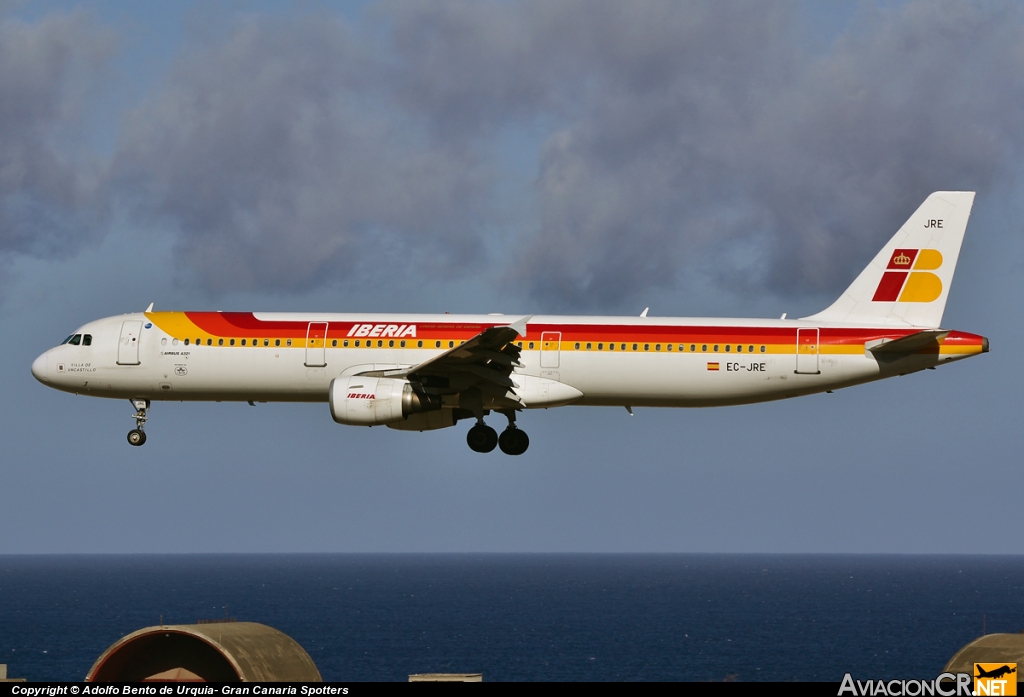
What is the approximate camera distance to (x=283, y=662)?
131ft

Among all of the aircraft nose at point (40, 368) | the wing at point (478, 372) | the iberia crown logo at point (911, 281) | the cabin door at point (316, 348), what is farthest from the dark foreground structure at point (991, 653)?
the aircraft nose at point (40, 368)

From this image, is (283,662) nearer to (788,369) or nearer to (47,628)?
(788,369)

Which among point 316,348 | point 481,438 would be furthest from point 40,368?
point 481,438

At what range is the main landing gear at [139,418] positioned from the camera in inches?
1785

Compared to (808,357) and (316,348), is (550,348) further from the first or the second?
(808,357)

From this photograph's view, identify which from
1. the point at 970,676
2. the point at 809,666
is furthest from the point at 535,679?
the point at 970,676

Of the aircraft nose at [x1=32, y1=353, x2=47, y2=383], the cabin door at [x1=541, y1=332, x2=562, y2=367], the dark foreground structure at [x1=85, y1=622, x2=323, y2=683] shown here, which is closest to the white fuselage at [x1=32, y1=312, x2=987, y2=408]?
the cabin door at [x1=541, y1=332, x2=562, y2=367]

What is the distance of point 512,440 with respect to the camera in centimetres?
4438

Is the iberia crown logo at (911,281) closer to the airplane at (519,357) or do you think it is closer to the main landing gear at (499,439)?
the airplane at (519,357)

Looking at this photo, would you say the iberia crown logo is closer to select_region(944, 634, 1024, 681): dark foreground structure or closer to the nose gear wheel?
select_region(944, 634, 1024, 681): dark foreground structure

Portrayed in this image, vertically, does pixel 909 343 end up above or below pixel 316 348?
below

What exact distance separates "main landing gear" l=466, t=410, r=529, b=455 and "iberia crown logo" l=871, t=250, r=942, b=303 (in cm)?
1340

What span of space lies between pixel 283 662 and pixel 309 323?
11.4 m

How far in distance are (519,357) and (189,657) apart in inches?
564
